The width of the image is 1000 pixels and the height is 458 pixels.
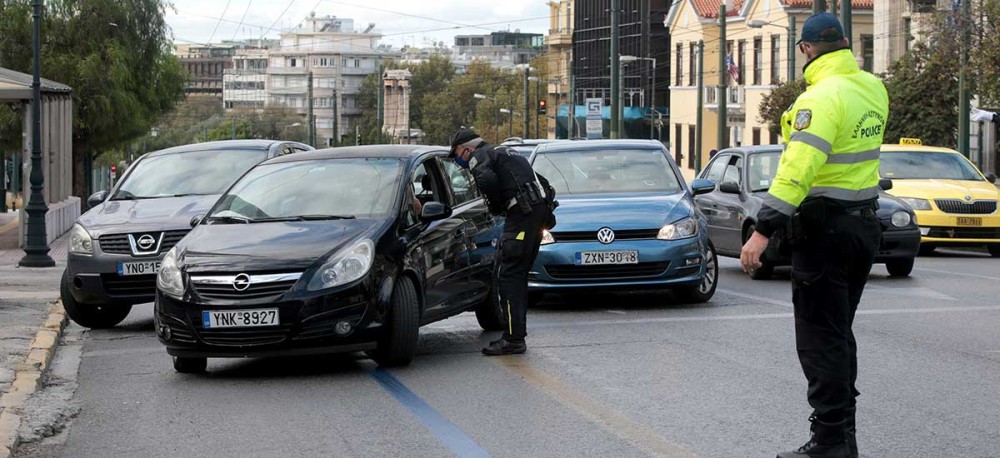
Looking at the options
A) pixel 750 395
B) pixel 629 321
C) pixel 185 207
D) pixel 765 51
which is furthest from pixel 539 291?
pixel 765 51

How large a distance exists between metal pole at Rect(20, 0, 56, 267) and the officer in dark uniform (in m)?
13.2

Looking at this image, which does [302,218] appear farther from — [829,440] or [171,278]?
[829,440]

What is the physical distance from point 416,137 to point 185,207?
161273 mm

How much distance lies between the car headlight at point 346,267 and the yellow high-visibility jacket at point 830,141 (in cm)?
384

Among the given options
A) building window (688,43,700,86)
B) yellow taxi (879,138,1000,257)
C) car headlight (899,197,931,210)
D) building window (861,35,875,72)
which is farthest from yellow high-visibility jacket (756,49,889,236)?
building window (688,43,700,86)

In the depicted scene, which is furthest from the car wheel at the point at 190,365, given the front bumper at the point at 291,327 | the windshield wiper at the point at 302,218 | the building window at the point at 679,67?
the building window at the point at 679,67

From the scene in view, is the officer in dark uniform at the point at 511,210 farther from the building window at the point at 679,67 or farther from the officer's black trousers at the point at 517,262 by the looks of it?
the building window at the point at 679,67

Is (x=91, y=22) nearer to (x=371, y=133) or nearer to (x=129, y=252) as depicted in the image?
(x=129, y=252)

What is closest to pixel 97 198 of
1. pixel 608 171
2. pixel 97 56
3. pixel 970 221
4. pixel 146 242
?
pixel 146 242

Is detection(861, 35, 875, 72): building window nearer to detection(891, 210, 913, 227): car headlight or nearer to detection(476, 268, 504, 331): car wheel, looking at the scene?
detection(891, 210, 913, 227): car headlight

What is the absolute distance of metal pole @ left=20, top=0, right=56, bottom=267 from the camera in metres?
22.9

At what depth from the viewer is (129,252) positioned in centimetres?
1343

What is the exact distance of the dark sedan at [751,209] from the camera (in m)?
17.2

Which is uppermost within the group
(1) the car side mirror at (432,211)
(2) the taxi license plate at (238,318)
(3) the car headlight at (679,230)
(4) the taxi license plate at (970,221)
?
(1) the car side mirror at (432,211)
